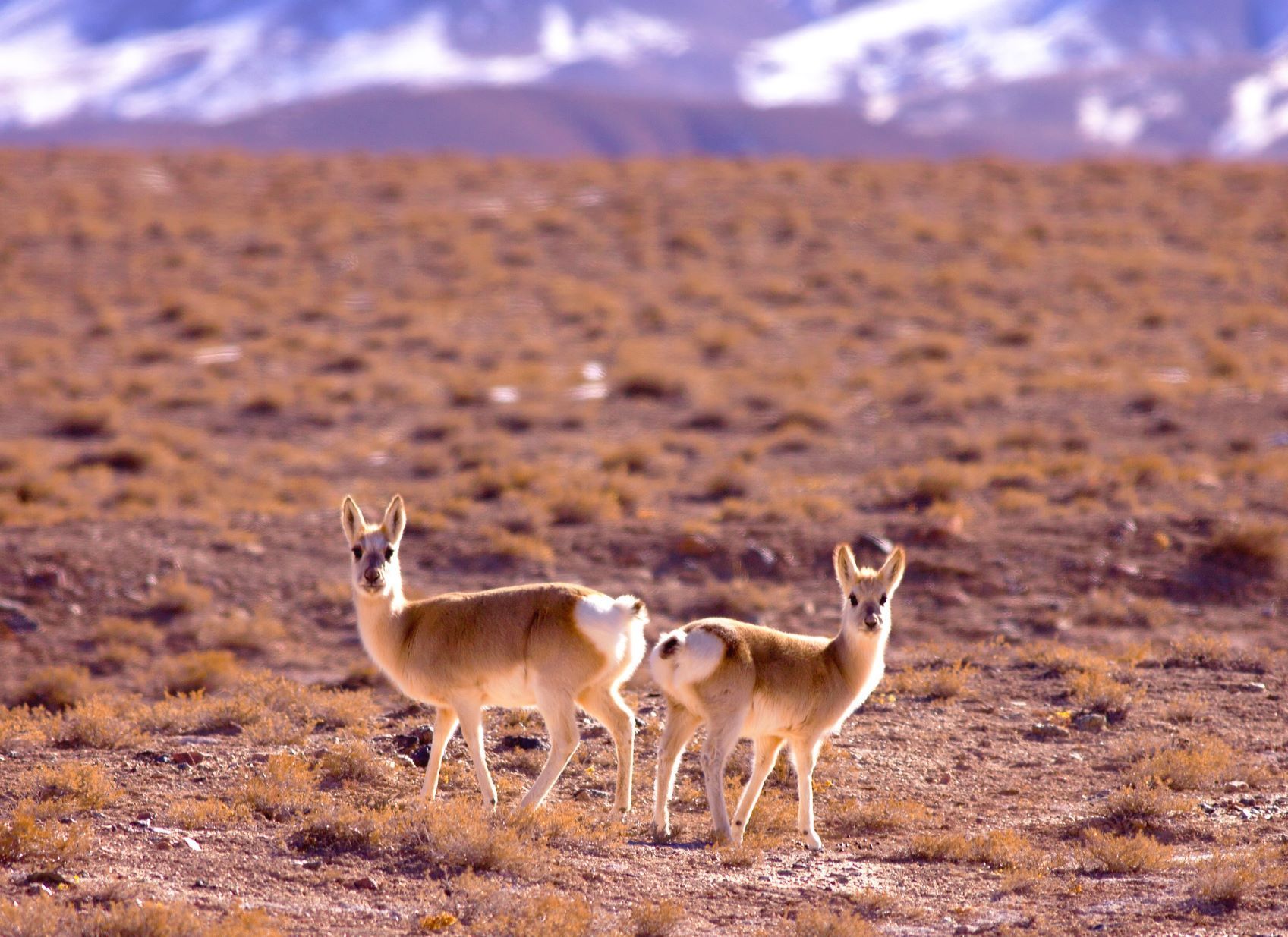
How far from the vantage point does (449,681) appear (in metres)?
9.41

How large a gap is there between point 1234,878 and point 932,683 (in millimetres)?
4144

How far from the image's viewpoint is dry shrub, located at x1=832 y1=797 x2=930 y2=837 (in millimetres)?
9406

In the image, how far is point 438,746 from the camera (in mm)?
9430

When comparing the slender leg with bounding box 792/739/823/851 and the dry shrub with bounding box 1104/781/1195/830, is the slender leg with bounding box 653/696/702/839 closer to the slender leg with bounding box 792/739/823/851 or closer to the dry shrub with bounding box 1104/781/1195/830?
the slender leg with bounding box 792/739/823/851

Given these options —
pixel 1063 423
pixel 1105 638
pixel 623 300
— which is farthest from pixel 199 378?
pixel 1105 638

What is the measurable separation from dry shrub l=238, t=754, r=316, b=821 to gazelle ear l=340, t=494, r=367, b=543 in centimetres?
149

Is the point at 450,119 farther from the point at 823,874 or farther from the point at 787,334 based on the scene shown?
the point at 823,874

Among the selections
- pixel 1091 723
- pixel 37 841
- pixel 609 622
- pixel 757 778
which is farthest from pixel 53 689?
pixel 1091 723

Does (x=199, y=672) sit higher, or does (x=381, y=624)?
(x=381, y=624)

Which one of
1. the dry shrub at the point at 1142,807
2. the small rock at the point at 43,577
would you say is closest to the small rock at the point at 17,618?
the small rock at the point at 43,577

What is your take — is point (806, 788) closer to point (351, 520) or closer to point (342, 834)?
point (342, 834)

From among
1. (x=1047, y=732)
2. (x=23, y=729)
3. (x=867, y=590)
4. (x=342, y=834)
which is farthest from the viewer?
(x=1047, y=732)

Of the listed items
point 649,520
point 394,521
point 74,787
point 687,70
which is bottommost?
point 649,520

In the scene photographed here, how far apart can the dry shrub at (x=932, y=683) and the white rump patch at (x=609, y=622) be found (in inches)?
144
